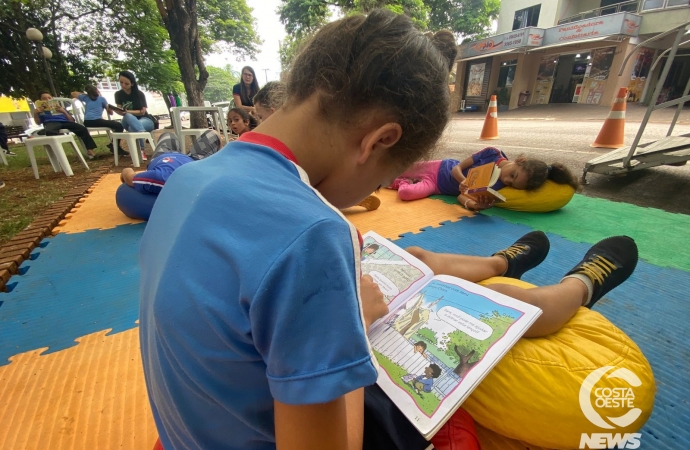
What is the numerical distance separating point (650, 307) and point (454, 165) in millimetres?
2199

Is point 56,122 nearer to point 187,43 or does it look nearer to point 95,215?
point 187,43

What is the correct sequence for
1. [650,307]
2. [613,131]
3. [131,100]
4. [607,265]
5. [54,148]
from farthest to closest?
[131,100]
[613,131]
[54,148]
[650,307]
[607,265]

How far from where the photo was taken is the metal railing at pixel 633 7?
11805 mm

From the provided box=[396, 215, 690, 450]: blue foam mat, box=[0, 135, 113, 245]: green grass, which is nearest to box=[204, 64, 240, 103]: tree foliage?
box=[0, 135, 113, 245]: green grass

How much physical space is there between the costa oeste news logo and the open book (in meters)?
0.22

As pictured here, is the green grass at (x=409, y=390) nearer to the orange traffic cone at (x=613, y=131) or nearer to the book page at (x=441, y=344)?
the book page at (x=441, y=344)

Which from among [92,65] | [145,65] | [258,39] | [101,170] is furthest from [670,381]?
[258,39]

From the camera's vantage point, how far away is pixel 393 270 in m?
1.26

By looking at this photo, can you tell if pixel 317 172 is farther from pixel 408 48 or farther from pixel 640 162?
pixel 640 162

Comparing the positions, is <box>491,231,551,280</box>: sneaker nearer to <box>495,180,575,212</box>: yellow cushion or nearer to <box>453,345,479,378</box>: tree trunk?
<box>453,345,479,378</box>: tree trunk

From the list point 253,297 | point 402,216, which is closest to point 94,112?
point 402,216

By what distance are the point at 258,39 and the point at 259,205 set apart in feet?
75.7

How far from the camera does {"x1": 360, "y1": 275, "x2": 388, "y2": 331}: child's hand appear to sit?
794 millimetres

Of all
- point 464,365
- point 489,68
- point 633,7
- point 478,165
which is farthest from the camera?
point 489,68
